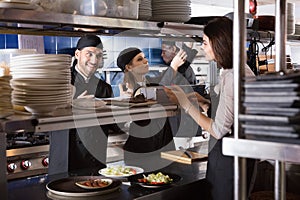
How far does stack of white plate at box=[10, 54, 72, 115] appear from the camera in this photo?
1977mm

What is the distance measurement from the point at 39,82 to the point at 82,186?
0.75 meters

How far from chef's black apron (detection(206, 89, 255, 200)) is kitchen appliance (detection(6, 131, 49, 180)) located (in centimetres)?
191

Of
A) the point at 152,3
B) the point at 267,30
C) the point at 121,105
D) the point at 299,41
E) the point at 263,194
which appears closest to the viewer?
the point at 121,105

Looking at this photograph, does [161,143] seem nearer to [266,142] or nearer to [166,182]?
[166,182]

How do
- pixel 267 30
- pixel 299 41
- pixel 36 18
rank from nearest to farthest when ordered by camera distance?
pixel 36 18
pixel 267 30
pixel 299 41

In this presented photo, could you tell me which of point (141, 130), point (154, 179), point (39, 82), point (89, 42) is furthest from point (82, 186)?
point (141, 130)

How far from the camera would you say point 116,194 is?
2492 mm

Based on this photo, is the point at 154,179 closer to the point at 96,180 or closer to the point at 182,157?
the point at 96,180

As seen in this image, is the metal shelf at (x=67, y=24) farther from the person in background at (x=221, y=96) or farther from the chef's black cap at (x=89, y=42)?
the chef's black cap at (x=89, y=42)

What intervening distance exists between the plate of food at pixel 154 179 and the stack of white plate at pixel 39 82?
823 millimetres

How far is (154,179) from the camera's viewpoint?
2.74 metres

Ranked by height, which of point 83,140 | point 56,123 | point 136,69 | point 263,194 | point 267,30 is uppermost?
point 267,30

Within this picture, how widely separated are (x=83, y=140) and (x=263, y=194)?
1.45 metres

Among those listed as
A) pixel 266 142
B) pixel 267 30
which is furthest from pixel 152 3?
pixel 266 142
